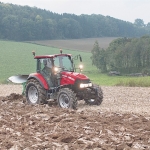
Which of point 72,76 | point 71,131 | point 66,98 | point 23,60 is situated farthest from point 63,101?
point 23,60

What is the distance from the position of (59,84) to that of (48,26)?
61.1m

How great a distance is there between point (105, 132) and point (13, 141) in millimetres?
1967

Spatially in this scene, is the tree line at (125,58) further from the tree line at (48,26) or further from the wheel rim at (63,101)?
the wheel rim at (63,101)

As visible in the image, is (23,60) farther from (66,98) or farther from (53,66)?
(66,98)

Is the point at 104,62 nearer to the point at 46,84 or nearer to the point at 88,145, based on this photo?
the point at 46,84

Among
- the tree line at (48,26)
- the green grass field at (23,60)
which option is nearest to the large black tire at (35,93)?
the green grass field at (23,60)

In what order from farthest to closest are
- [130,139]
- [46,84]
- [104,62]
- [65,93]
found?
1. [104,62]
2. [46,84]
3. [65,93]
4. [130,139]

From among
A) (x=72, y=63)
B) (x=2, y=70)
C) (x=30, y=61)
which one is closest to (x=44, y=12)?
(x=30, y=61)

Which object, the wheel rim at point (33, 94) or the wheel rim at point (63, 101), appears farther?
the wheel rim at point (33, 94)

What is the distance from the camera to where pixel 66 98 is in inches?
459

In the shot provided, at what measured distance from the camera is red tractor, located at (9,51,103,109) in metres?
11.9

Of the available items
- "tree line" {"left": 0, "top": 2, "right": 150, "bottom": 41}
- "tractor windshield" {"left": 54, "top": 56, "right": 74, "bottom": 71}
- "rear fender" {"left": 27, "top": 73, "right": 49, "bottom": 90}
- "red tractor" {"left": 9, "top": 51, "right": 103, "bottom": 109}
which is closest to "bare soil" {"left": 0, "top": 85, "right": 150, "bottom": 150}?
"red tractor" {"left": 9, "top": 51, "right": 103, "bottom": 109}

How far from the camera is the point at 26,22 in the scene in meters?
71.9

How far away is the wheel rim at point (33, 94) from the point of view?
42.0 ft
